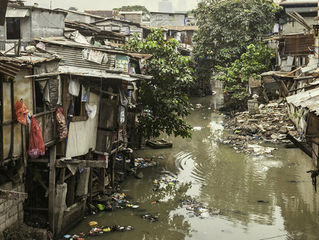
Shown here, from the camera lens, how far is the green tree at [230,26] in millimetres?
32281

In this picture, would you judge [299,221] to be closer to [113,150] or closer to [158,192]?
[158,192]

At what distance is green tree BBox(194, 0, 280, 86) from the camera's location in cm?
3228

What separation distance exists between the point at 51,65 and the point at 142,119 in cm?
735

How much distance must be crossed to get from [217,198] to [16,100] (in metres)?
8.35

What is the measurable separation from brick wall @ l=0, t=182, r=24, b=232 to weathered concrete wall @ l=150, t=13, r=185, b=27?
39353 mm

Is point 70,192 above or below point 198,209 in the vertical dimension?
above

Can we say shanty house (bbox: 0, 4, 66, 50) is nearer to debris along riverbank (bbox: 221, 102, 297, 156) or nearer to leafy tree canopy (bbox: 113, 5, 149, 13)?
debris along riverbank (bbox: 221, 102, 297, 156)

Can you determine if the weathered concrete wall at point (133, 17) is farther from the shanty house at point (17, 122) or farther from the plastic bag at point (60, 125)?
the plastic bag at point (60, 125)

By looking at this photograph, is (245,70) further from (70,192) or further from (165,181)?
(70,192)

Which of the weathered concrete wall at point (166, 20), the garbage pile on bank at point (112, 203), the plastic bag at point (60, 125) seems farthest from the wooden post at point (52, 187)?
the weathered concrete wall at point (166, 20)

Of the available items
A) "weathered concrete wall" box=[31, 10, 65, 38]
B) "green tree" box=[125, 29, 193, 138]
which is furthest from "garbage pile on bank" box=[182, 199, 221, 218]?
"weathered concrete wall" box=[31, 10, 65, 38]

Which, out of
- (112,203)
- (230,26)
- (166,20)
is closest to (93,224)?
(112,203)

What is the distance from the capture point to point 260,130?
2375 centimetres

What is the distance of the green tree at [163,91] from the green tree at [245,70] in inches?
530
